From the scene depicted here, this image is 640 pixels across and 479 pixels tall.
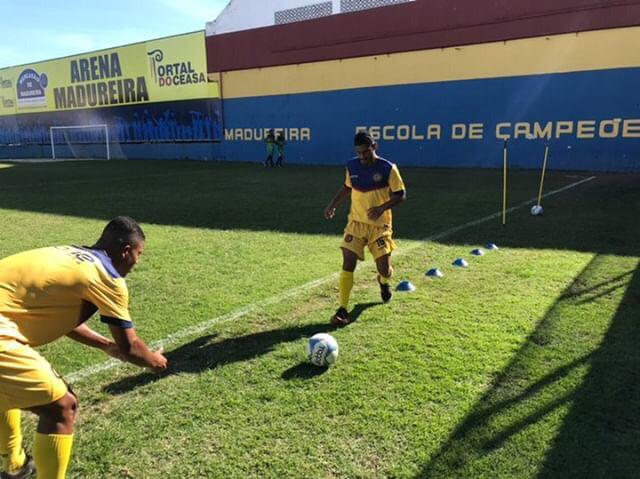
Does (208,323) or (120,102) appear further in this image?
(120,102)

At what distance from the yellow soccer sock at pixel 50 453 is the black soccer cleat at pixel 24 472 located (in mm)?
449

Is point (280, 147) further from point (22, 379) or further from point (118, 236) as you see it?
point (22, 379)

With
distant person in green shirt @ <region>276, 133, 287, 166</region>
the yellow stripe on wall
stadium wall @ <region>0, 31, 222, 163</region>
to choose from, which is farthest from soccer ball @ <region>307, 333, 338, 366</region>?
stadium wall @ <region>0, 31, 222, 163</region>

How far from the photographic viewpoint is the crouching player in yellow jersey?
2.21 meters

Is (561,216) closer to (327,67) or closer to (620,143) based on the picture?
(620,143)

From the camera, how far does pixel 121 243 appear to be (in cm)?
255

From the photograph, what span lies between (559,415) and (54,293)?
2946 mm

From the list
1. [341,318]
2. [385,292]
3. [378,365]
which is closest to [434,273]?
[385,292]

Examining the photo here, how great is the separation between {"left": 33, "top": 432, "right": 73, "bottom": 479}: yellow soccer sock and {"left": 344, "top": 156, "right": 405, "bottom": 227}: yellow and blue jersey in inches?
130

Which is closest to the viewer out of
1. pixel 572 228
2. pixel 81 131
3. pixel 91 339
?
pixel 91 339

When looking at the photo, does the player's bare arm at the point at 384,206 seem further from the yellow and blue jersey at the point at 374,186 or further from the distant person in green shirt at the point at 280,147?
the distant person in green shirt at the point at 280,147

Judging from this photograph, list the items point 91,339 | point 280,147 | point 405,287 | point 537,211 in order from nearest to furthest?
point 91,339 → point 405,287 → point 537,211 → point 280,147

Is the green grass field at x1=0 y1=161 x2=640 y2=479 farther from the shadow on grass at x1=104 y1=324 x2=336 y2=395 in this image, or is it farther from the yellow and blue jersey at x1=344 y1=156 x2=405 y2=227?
the yellow and blue jersey at x1=344 y1=156 x2=405 y2=227

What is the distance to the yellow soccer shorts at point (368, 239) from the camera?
5.05 m
